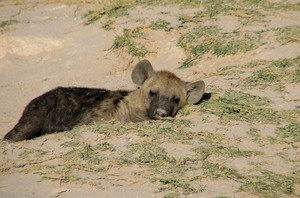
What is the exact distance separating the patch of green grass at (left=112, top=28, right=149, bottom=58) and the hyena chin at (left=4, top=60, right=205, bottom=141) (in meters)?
1.65

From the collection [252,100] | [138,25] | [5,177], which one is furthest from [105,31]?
[5,177]

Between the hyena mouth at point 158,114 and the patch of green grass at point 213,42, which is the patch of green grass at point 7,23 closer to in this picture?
the patch of green grass at point 213,42

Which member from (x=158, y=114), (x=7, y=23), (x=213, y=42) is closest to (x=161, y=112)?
(x=158, y=114)

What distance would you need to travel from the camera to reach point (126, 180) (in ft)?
16.5

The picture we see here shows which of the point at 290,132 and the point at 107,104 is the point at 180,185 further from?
the point at 107,104

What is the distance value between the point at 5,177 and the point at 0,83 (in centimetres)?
408

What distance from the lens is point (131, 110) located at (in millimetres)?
7203

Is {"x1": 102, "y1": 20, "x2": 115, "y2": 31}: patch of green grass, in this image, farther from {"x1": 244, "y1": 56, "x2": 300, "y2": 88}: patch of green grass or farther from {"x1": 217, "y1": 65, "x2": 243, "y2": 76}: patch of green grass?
{"x1": 244, "y1": 56, "x2": 300, "y2": 88}: patch of green grass

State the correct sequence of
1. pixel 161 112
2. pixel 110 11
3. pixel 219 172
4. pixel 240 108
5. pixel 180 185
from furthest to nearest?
pixel 110 11 → pixel 161 112 → pixel 240 108 → pixel 219 172 → pixel 180 185

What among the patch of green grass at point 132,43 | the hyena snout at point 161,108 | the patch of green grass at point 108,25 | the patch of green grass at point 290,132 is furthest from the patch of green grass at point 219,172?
the patch of green grass at point 108,25

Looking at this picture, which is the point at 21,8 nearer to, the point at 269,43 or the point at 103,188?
the point at 269,43

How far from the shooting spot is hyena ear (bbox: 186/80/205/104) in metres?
7.14

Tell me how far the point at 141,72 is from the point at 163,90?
42 centimetres

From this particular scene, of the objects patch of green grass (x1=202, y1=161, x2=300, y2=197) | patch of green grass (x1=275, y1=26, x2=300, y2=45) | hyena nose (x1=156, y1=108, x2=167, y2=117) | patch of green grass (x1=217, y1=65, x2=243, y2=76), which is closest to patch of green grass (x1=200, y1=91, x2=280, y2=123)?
hyena nose (x1=156, y1=108, x2=167, y2=117)
